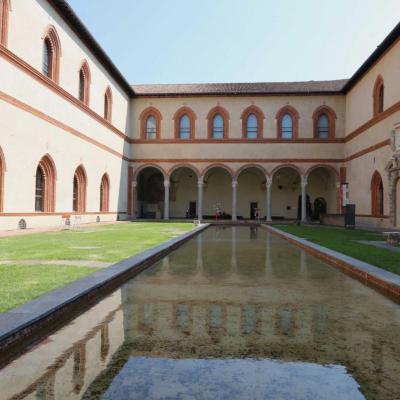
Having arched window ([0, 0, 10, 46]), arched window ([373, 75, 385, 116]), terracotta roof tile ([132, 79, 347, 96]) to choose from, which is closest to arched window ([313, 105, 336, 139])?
terracotta roof tile ([132, 79, 347, 96])

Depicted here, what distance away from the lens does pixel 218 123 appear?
103 ft

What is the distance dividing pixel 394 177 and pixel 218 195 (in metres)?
17.3

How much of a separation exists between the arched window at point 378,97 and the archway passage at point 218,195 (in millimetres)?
14339

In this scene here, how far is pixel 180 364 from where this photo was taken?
122 inches

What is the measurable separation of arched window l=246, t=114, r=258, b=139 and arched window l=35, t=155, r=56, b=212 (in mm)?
16554

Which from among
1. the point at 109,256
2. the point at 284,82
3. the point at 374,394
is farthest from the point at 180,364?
the point at 284,82

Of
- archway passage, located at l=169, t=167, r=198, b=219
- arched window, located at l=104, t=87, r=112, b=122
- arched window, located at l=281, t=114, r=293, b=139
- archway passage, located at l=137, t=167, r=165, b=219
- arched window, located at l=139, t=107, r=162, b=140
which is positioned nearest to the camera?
arched window, located at l=104, t=87, r=112, b=122

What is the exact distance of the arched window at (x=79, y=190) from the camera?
2230cm

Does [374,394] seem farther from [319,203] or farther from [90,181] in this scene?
[319,203]

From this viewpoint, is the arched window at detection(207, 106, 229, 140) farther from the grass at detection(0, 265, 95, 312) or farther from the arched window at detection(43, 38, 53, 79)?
the grass at detection(0, 265, 95, 312)

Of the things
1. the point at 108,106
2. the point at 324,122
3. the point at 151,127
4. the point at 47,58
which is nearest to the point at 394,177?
the point at 324,122

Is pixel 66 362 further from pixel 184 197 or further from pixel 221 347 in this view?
pixel 184 197

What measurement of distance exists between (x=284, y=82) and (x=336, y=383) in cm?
3130

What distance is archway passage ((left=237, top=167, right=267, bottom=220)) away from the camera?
3506cm
